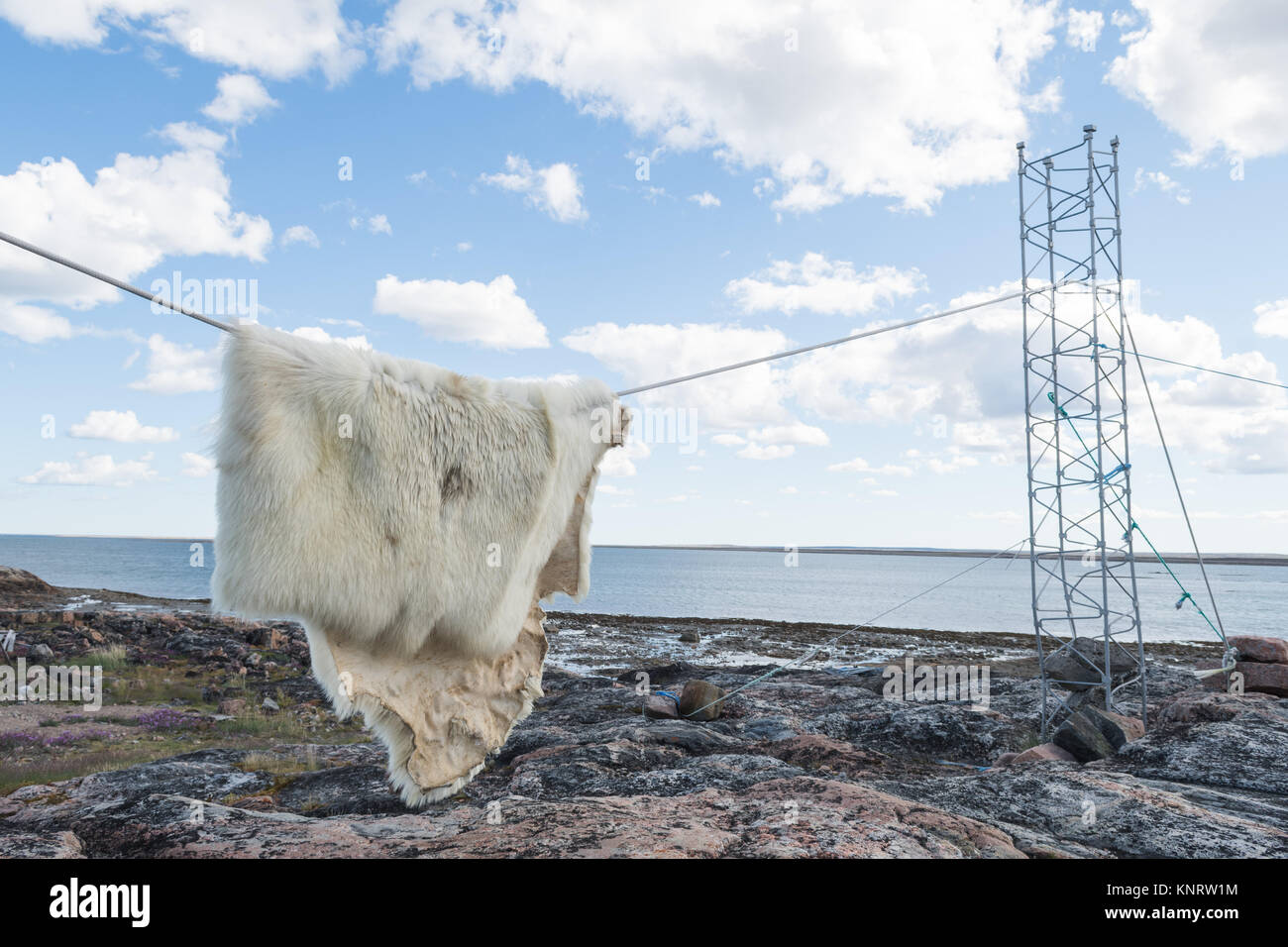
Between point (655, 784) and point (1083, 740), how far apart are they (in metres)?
6.61

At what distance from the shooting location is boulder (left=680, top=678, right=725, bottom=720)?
1348 cm

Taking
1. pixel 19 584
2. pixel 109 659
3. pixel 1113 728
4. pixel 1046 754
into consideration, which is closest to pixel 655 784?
pixel 1046 754

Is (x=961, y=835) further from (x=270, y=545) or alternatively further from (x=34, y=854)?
(x=34, y=854)

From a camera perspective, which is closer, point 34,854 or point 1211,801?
point 34,854

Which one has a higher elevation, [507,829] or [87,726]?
[507,829]

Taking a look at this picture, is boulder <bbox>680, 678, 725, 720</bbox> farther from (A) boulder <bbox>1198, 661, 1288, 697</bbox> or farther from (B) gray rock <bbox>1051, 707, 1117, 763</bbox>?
(A) boulder <bbox>1198, 661, 1288, 697</bbox>

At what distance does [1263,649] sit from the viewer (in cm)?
1436

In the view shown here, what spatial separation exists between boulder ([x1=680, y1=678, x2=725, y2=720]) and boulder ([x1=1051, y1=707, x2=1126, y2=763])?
580cm

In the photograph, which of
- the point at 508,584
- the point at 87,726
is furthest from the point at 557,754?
the point at 87,726

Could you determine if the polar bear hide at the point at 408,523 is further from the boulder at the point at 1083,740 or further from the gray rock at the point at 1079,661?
the gray rock at the point at 1079,661

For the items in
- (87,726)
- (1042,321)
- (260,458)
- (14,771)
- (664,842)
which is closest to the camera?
(260,458)

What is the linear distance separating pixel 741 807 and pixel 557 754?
342 centimetres

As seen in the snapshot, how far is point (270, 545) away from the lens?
2.78 metres

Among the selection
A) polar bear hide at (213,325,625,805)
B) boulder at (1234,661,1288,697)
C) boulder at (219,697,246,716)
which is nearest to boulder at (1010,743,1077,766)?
boulder at (1234,661,1288,697)
